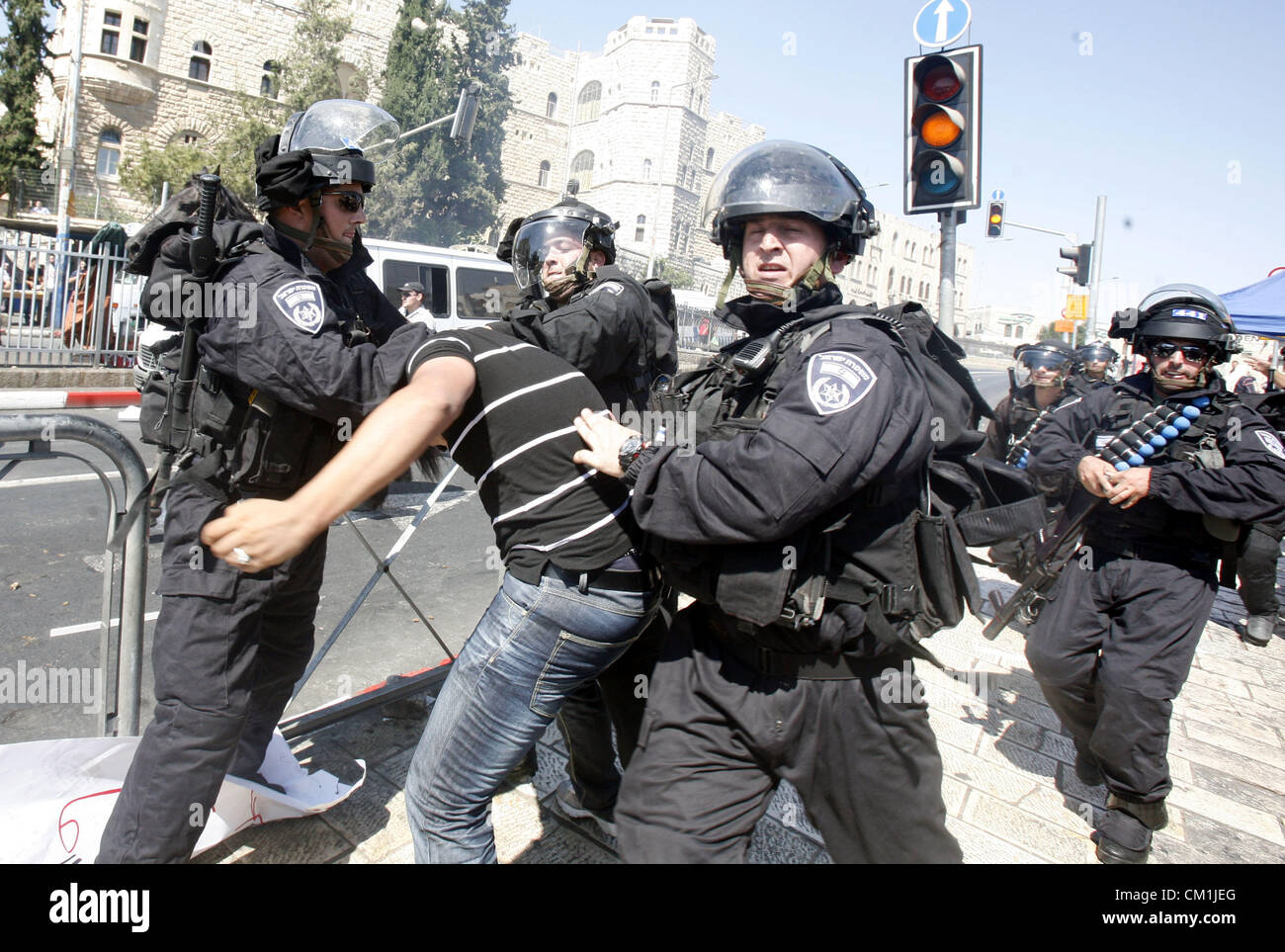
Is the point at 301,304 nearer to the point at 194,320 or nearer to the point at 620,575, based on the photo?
the point at 194,320

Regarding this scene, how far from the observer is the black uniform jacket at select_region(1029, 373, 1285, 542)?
9.68ft

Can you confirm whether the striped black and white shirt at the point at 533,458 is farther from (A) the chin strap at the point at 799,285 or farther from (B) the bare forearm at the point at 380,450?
(A) the chin strap at the point at 799,285

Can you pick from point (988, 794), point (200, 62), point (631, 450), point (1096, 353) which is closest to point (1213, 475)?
point (988, 794)

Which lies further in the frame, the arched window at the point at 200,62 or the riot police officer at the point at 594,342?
the arched window at the point at 200,62

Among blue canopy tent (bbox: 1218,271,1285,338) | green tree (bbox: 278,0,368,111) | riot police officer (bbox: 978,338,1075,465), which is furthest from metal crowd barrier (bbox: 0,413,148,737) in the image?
green tree (bbox: 278,0,368,111)

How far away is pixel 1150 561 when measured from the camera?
10.3ft

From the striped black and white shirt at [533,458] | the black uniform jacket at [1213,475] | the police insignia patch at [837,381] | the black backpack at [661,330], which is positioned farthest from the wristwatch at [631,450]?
the black uniform jacket at [1213,475]

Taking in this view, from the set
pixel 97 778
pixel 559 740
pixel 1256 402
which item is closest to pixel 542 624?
pixel 97 778

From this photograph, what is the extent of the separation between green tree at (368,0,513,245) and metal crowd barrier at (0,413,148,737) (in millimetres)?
38793

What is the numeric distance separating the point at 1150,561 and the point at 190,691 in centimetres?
325

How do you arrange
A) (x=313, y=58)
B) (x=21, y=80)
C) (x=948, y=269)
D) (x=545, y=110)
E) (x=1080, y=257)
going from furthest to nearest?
1. (x=545, y=110)
2. (x=313, y=58)
3. (x=21, y=80)
4. (x=1080, y=257)
5. (x=948, y=269)

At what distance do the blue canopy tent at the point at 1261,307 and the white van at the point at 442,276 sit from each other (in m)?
8.72

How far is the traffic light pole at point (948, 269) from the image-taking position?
4281mm
